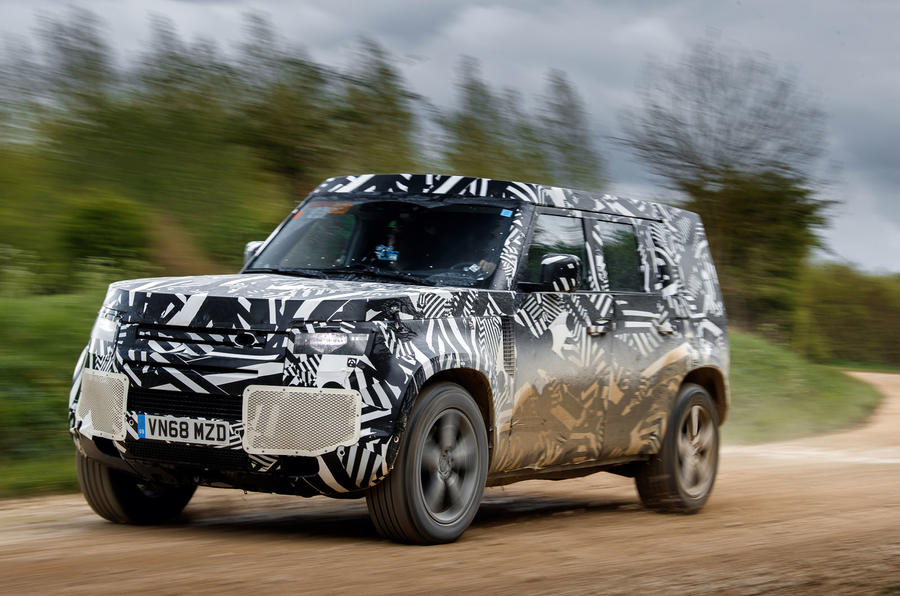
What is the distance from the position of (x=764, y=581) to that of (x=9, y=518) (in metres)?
4.19

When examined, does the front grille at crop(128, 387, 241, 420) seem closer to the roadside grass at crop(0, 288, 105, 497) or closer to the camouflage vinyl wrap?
the camouflage vinyl wrap

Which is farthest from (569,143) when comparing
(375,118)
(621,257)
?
(621,257)

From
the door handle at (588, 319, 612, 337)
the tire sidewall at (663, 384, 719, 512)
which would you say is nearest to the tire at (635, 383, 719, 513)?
the tire sidewall at (663, 384, 719, 512)

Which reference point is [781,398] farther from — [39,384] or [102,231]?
[39,384]

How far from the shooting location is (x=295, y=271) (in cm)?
776

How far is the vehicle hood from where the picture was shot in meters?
6.39

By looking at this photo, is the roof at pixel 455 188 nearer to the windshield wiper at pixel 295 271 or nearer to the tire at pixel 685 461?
the windshield wiper at pixel 295 271

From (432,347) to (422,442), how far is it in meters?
0.47

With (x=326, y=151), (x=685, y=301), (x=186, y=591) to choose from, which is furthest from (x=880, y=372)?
(x=186, y=591)

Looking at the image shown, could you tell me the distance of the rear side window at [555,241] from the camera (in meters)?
7.76

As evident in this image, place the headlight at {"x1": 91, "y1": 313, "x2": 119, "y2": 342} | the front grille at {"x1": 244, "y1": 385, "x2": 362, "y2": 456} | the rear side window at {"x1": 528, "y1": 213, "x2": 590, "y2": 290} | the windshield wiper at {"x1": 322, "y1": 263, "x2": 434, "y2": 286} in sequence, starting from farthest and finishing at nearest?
the rear side window at {"x1": 528, "y1": 213, "x2": 590, "y2": 290} → the windshield wiper at {"x1": 322, "y1": 263, "x2": 434, "y2": 286} → the headlight at {"x1": 91, "y1": 313, "x2": 119, "y2": 342} → the front grille at {"x1": 244, "y1": 385, "x2": 362, "y2": 456}

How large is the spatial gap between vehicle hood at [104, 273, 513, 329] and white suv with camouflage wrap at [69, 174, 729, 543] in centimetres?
1

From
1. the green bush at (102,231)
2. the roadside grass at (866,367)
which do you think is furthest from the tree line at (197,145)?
the roadside grass at (866,367)

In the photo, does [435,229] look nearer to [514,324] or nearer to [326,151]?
[514,324]
